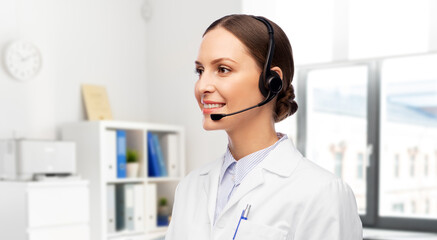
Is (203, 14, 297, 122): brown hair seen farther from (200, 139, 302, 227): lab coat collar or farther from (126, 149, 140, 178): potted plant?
(126, 149, 140, 178): potted plant

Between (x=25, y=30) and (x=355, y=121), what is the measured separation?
2263 millimetres

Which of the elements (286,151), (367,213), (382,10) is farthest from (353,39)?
(286,151)

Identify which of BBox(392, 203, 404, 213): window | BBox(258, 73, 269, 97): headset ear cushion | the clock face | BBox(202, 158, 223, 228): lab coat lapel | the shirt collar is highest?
the clock face

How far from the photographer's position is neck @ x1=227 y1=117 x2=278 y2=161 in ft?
3.18

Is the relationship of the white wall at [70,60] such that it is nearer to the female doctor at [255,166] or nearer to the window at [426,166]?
the window at [426,166]

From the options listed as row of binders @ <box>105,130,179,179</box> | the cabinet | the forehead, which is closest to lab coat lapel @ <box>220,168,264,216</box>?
the forehead

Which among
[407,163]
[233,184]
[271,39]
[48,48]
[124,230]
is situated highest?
→ [48,48]

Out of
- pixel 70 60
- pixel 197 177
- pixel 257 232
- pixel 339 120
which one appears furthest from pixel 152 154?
pixel 257 232

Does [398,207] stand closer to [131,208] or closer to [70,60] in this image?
[131,208]

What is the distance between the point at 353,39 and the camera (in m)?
3.25

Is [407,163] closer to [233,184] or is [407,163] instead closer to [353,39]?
[353,39]

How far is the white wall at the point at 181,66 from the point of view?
348 centimetres

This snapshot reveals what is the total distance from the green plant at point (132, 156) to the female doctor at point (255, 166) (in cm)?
229

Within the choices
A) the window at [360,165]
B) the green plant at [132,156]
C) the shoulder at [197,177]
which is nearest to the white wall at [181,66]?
the green plant at [132,156]
